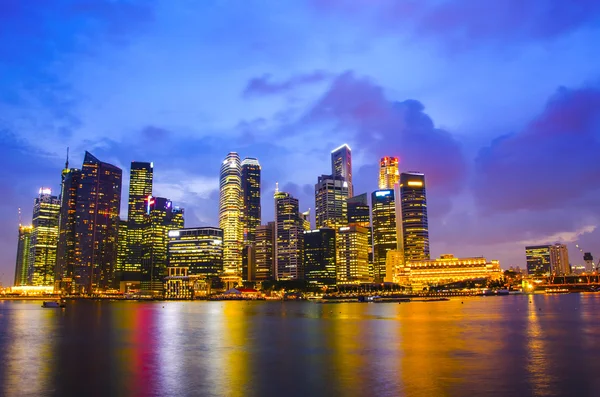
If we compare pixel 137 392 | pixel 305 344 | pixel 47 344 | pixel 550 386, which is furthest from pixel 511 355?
pixel 47 344

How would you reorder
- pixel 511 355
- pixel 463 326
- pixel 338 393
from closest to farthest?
1. pixel 338 393
2. pixel 511 355
3. pixel 463 326

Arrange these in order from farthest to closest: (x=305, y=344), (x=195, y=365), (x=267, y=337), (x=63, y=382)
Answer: (x=267, y=337) → (x=305, y=344) → (x=195, y=365) → (x=63, y=382)

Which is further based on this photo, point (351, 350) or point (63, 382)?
point (351, 350)

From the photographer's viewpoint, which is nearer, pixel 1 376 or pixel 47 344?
pixel 1 376

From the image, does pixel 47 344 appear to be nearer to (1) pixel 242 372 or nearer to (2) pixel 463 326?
(1) pixel 242 372

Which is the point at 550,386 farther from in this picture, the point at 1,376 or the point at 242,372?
the point at 1,376

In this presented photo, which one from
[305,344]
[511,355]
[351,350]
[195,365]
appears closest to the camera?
[195,365]

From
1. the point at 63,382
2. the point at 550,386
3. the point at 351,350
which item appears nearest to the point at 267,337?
the point at 351,350

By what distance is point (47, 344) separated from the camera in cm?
5841

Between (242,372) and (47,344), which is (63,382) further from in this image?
(47,344)

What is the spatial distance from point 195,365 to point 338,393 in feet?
53.0

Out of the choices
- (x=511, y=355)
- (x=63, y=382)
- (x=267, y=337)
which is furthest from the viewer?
(x=267, y=337)

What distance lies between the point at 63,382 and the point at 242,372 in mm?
12541

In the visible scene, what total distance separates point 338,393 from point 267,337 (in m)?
35.4
